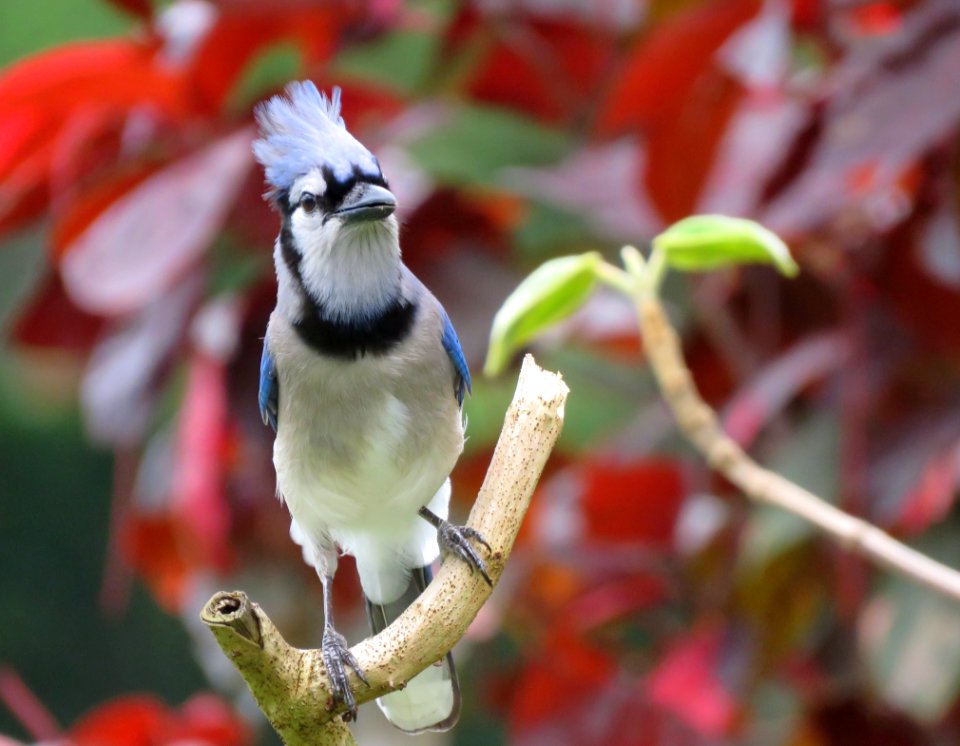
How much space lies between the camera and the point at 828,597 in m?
1.14

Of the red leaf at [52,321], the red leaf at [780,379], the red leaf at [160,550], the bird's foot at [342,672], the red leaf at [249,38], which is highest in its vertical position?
the red leaf at [249,38]

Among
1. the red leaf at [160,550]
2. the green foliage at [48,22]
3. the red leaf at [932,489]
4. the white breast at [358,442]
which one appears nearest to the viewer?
the white breast at [358,442]

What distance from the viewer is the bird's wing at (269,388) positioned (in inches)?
32.5

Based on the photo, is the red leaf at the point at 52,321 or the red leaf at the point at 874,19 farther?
the red leaf at the point at 52,321

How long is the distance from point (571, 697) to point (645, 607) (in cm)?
21

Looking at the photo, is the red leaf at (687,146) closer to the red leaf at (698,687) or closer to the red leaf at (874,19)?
the red leaf at (874,19)

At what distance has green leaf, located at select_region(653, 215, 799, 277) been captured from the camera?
685 mm

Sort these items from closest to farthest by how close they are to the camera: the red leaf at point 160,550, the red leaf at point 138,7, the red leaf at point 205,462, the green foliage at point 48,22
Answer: the red leaf at point 205,462, the red leaf at point 138,7, the red leaf at point 160,550, the green foliage at point 48,22

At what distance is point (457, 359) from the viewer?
0.84 metres

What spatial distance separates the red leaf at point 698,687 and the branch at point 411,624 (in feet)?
1.59

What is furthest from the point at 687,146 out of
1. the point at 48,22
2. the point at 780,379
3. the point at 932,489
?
the point at 48,22

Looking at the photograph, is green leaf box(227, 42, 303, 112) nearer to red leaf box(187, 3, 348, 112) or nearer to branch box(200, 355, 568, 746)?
red leaf box(187, 3, 348, 112)

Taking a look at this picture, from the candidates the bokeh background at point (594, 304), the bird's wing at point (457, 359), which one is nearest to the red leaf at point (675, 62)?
the bokeh background at point (594, 304)

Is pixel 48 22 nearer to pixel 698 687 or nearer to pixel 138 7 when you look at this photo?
pixel 138 7
